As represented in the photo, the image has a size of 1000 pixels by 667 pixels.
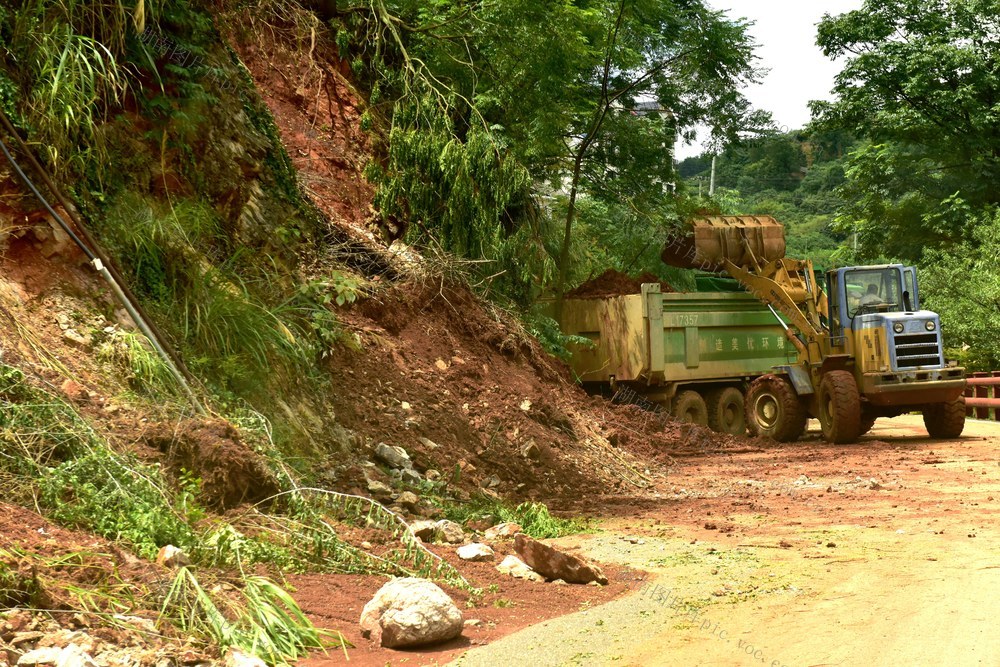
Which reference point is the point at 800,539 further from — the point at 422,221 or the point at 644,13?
the point at 644,13

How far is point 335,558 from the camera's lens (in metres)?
6.48

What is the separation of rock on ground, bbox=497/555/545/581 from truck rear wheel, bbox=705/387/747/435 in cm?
1043

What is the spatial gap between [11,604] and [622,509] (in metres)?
6.56

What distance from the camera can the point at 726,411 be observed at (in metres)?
17.2

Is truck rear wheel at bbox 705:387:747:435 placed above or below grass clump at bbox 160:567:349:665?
above

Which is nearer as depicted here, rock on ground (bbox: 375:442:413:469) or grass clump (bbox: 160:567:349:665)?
grass clump (bbox: 160:567:349:665)

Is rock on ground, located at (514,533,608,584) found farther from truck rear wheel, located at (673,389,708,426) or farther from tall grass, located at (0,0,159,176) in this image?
truck rear wheel, located at (673,389,708,426)

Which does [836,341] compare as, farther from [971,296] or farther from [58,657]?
[58,657]

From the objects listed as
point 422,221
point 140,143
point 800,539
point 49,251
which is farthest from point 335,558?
point 422,221

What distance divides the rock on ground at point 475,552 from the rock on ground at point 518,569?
0.16 m

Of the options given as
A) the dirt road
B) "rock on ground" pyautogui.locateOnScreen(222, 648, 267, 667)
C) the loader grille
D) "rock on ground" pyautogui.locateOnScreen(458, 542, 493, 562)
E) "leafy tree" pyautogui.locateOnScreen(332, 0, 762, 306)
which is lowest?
the dirt road

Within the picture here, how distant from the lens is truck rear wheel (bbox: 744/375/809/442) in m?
16.3

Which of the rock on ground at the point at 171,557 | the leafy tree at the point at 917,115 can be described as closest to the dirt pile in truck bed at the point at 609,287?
the rock on ground at the point at 171,557

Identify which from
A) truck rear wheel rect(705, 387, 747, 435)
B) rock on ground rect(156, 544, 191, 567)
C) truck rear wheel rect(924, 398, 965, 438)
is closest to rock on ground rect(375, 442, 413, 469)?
rock on ground rect(156, 544, 191, 567)
